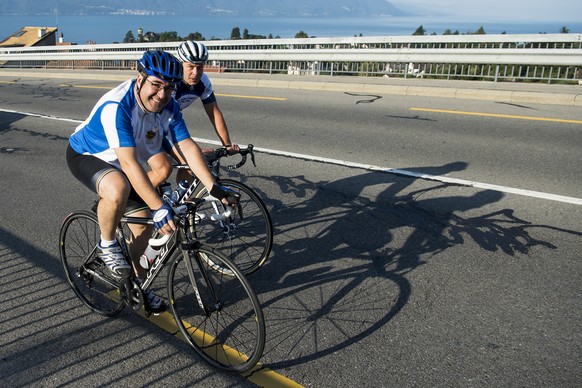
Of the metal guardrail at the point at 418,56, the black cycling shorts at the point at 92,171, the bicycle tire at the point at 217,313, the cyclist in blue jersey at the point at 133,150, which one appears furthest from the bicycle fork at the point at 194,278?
the metal guardrail at the point at 418,56

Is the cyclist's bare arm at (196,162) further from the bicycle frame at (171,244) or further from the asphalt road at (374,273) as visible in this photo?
the asphalt road at (374,273)

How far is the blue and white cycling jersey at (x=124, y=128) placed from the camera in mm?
3605

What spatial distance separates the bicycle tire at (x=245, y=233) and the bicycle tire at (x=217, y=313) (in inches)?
27.9

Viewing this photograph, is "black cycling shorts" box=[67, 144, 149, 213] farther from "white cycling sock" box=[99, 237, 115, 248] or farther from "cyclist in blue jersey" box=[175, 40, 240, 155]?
"cyclist in blue jersey" box=[175, 40, 240, 155]

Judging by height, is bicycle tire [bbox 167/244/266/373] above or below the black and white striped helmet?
below

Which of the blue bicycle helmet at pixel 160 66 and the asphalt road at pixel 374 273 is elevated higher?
the blue bicycle helmet at pixel 160 66

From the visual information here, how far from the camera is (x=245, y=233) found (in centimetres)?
524

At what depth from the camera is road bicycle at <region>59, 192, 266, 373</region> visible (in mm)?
3433

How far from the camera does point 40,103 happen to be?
15.6m

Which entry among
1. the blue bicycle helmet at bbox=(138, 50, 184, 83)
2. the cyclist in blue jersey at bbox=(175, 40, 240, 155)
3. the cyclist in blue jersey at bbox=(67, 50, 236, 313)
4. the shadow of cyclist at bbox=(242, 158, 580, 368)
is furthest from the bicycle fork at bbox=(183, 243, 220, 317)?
the cyclist in blue jersey at bbox=(175, 40, 240, 155)

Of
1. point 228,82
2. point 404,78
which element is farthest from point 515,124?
point 228,82

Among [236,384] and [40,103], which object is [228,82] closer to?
[40,103]

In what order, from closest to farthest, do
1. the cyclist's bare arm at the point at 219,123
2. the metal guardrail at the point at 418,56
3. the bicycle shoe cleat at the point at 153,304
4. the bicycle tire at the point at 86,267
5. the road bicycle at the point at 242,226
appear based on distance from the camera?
1. the bicycle shoe cleat at the point at 153,304
2. the bicycle tire at the point at 86,267
3. the road bicycle at the point at 242,226
4. the cyclist's bare arm at the point at 219,123
5. the metal guardrail at the point at 418,56

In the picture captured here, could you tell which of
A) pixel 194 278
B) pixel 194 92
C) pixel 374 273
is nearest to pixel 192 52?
pixel 194 92
